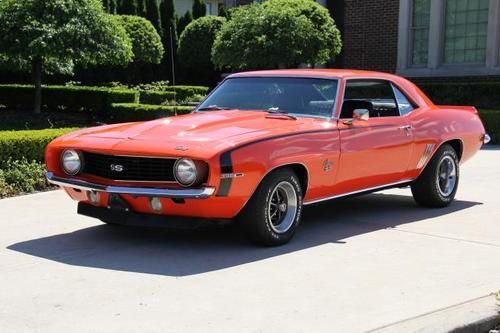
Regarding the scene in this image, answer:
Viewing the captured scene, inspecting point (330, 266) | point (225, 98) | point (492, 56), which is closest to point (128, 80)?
point (492, 56)

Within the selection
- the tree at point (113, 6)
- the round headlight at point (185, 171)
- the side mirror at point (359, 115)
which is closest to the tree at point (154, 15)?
the tree at point (113, 6)

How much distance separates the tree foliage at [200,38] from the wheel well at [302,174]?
19889 millimetres

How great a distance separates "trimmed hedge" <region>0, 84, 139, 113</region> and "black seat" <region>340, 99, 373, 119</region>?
1110 centimetres

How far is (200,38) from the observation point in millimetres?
25547

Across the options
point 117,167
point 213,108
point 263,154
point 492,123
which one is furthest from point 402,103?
point 492,123

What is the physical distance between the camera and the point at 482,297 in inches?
178

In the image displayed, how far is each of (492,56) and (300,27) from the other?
4964mm

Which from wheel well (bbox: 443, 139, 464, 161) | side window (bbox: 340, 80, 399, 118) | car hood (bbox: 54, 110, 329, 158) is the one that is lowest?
wheel well (bbox: 443, 139, 464, 161)

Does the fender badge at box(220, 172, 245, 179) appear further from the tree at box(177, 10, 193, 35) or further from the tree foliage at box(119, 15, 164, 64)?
A: the tree at box(177, 10, 193, 35)

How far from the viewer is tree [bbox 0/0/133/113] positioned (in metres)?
14.1

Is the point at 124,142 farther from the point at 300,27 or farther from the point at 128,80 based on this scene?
the point at 128,80

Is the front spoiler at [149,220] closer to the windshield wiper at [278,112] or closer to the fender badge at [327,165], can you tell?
the fender badge at [327,165]

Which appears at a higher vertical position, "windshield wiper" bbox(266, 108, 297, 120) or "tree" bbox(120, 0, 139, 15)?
"tree" bbox(120, 0, 139, 15)

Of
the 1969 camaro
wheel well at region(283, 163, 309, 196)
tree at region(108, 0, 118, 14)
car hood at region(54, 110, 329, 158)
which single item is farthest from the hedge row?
tree at region(108, 0, 118, 14)
